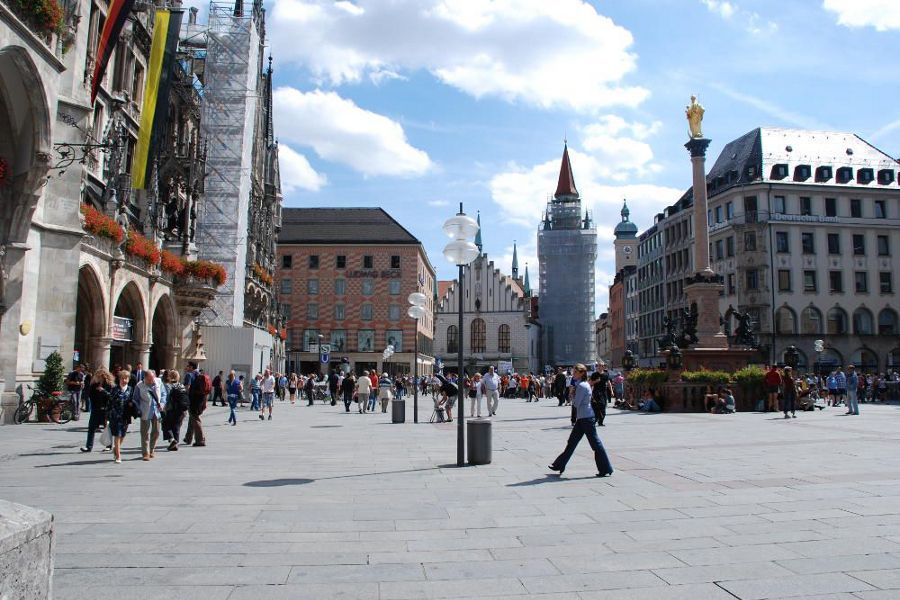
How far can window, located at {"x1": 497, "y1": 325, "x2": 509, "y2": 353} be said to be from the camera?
343 ft

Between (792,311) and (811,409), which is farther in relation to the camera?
(792,311)

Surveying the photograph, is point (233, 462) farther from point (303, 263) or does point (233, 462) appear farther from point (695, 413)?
point (303, 263)

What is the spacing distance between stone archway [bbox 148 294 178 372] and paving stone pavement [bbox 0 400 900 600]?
16839mm

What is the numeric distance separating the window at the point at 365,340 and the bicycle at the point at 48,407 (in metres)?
50.3

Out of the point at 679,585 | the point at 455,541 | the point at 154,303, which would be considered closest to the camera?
the point at 679,585

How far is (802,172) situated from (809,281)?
Answer: 10.3 meters

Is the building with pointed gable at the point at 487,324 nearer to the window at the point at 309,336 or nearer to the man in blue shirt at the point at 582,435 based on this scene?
the window at the point at 309,336

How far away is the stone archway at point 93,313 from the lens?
22.6 meters

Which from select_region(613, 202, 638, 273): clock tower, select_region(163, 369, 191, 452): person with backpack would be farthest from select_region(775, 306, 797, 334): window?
select_region(613, 202, 638, 273): clock tower

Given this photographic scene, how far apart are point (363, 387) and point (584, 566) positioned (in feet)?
77.5

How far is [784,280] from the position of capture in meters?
61.9

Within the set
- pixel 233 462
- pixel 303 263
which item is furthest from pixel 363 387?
pixel 303 263

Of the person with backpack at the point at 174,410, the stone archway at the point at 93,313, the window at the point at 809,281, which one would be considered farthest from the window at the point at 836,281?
the person with backpack at the point at 174,410

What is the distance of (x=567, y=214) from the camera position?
373ft
